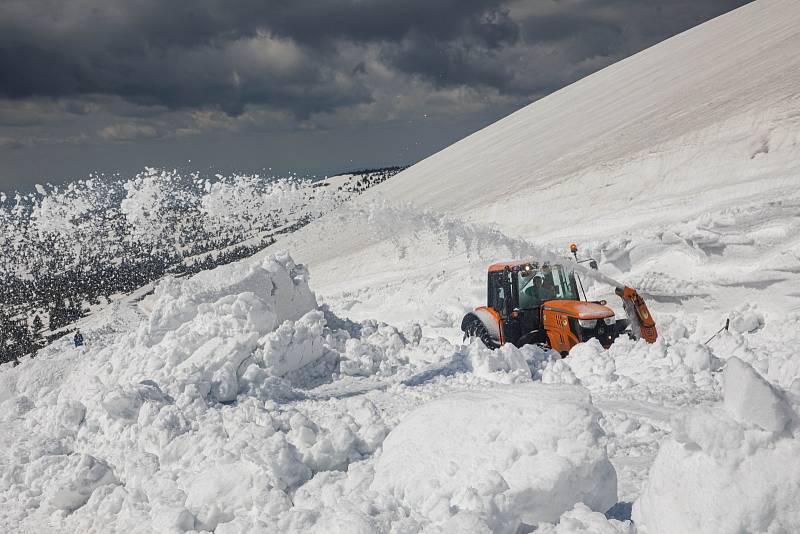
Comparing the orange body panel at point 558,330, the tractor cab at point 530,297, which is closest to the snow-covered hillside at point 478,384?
the orange body panel at point 558,330

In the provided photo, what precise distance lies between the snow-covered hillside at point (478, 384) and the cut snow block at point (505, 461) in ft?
0.04

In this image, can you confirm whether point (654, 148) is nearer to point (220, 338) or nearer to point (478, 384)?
point (478, 384)

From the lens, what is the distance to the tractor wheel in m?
9.34

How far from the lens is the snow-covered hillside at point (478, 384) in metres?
3.42

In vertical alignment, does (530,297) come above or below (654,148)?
below

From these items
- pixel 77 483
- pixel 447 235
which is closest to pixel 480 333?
pixel 77 483

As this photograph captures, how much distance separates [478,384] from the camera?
7.49 meters

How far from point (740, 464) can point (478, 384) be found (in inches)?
184

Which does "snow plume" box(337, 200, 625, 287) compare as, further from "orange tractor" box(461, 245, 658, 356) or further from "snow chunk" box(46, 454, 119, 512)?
"snow chunk" box(46, 454, 119, 512)

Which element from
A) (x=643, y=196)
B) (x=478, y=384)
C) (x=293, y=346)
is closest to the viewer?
(x=478, y=384)

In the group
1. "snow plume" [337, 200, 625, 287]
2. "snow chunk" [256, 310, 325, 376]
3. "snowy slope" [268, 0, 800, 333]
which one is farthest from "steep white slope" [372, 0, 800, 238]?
"snow chunk" [256, 310, 325, 376]

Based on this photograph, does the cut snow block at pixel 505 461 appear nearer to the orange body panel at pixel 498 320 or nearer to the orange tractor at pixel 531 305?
the orange tractor at pixel 531 305

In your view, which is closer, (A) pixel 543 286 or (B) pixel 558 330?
(B) pixel 558 330

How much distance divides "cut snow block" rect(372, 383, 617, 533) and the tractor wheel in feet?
16.5
